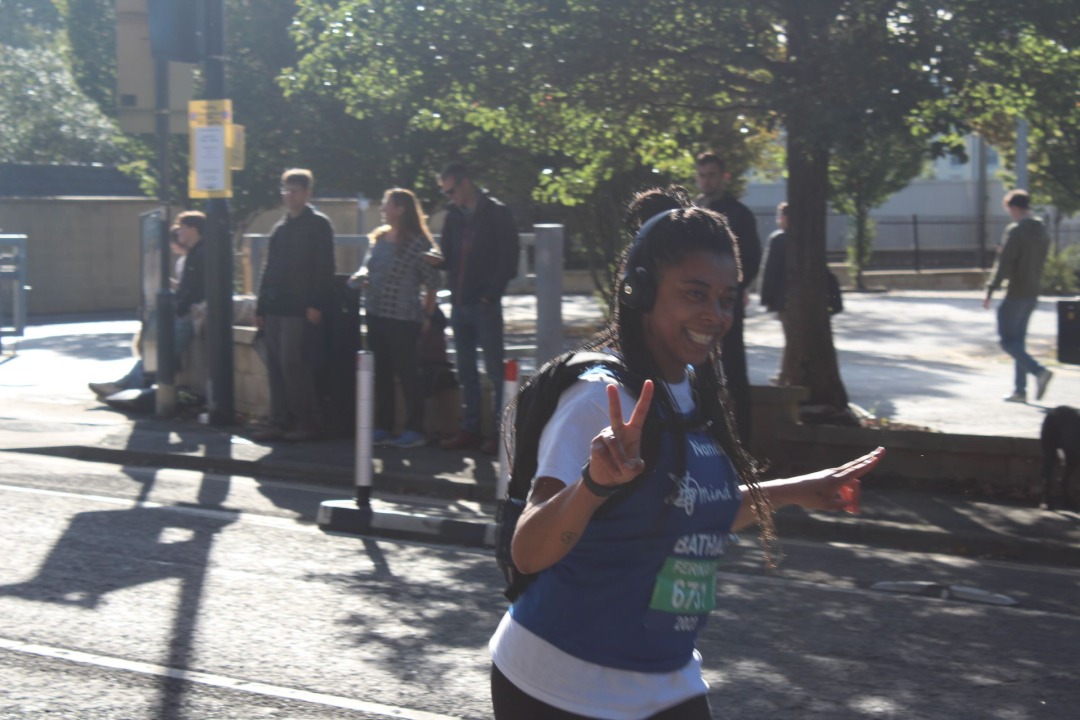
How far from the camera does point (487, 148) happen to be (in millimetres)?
21203

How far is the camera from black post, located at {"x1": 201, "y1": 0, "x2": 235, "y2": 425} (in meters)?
11.9

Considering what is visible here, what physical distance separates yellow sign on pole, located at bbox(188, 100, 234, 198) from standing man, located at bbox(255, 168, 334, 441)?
2.81 ft

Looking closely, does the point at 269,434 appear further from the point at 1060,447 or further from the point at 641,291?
the point at 641,291

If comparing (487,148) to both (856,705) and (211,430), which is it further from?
(856,705)

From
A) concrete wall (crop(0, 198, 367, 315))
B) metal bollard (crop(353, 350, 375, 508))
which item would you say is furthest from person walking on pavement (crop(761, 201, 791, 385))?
concrete wall (crop(0, 198, 367, 315))

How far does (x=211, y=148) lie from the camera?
1202 cm

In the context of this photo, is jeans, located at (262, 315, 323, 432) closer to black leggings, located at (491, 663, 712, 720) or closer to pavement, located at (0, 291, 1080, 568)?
pavement, located at (0, 291, 1080, 568)

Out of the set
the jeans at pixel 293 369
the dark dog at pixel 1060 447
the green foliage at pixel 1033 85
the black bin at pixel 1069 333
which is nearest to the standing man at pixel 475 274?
the jeans at pixel 293 369

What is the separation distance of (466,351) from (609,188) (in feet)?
36.2

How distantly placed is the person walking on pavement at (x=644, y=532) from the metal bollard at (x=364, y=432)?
5.63m

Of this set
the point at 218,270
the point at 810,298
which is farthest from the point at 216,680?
the point at 810,298

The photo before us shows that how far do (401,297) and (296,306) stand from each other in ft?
3.00

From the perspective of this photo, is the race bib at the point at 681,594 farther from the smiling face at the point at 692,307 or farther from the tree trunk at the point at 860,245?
the tree trunk at the point at 860,245

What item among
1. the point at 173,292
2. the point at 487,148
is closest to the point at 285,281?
the point at 173,292
